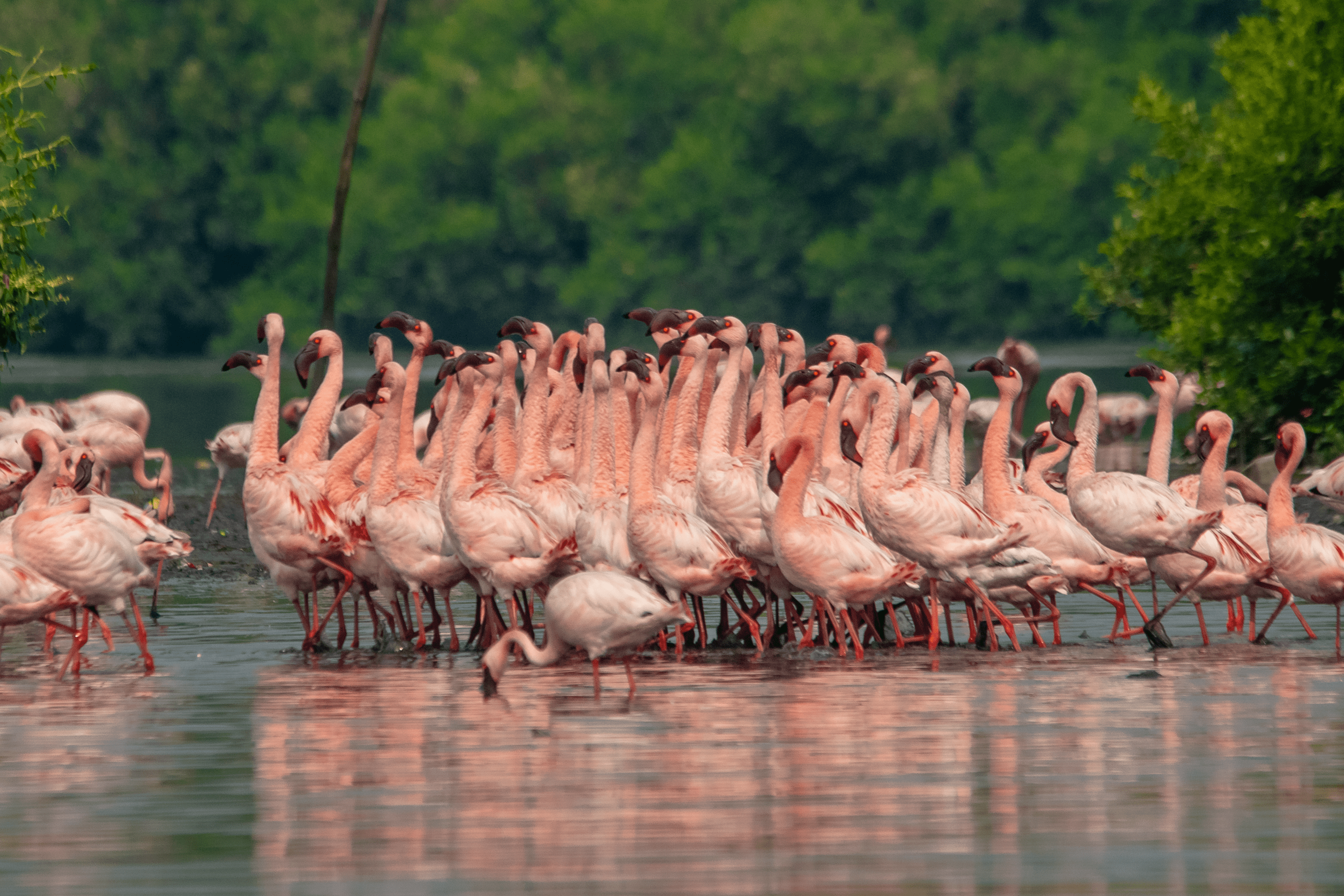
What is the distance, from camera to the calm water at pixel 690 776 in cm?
704

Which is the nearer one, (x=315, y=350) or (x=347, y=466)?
(x=347, y=466)

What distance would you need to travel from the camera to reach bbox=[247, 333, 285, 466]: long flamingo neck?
13.8 meters

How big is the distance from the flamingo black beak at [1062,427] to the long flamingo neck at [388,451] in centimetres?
430

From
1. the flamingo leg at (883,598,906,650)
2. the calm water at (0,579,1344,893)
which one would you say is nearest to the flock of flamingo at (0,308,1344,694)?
the flamingo leg at (883,598,906,650)

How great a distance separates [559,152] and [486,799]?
63.2 m

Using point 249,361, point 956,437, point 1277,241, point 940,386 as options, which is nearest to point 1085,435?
point 956,437

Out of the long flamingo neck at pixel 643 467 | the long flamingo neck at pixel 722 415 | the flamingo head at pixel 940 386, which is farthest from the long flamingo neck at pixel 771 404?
the flamingo head at pixel 940 386

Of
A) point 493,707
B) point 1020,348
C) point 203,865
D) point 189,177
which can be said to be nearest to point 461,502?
point 493,707

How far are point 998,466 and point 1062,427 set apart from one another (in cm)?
77

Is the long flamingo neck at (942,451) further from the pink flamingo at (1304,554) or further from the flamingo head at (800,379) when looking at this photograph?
the pink flamingo at (1304,554)

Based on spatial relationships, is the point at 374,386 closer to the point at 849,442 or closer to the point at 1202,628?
the point at 849,442

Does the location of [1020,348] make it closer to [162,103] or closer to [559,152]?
[559,152]

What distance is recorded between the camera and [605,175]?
228 feet

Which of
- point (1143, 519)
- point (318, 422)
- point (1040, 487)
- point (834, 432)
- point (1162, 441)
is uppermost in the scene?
point (318, 422)
